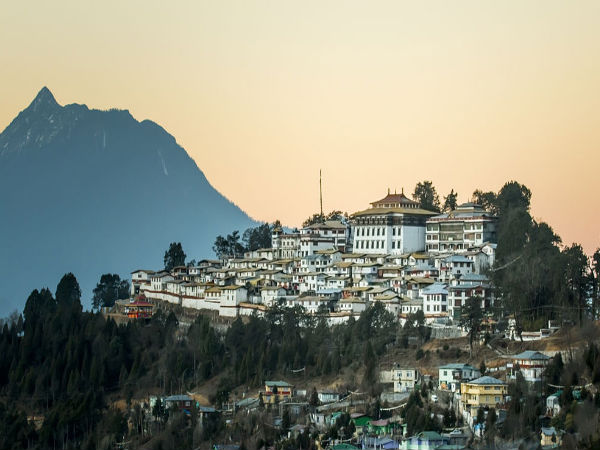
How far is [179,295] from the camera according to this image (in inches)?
2904

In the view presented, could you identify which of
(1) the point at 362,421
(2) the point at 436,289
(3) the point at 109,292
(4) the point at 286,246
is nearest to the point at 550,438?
(1) the point at 362,421

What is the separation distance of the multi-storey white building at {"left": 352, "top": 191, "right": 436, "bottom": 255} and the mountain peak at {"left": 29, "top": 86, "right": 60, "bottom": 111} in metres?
102

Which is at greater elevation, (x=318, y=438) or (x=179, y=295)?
(x=179, y=295)

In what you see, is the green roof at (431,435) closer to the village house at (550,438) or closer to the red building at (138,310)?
the village house at (550,438)

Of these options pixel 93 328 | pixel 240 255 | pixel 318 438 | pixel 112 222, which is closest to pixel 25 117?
pixel 112 222

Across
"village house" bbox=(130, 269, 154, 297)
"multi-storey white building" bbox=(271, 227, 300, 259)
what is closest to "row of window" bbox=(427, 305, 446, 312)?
"multi-storey white building" bbox=(271, 227, 300, 259)

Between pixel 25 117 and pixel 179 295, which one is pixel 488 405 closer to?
pixel 179 295

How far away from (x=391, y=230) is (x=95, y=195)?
93.5 meters

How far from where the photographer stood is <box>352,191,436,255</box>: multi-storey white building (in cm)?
7019

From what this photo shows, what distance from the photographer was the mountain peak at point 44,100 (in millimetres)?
165375

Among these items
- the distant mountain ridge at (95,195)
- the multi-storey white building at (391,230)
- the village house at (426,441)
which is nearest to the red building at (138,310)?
the multi-storey white building at (391,230)

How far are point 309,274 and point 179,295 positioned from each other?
9298 millimetres

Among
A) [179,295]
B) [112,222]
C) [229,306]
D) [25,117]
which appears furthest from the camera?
[25,117]

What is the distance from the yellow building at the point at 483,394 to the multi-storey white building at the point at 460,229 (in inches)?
705
